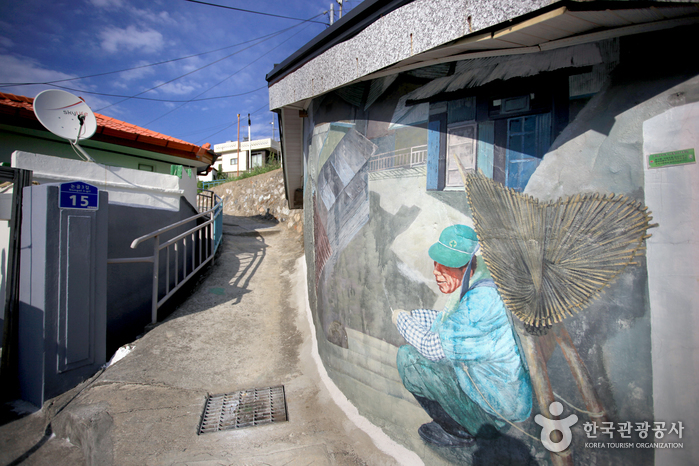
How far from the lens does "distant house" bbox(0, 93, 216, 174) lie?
7.16 m

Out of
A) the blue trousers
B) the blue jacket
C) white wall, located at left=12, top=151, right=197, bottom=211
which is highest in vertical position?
white wall, located at left=12, top=151, right=197, bottom=211

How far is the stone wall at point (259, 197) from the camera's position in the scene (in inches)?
539

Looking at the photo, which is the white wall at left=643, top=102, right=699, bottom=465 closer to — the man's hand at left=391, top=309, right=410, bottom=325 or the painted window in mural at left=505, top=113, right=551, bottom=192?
the painted window in mural at left=505, top=113, right=551, bottom=192

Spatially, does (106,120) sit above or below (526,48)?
above

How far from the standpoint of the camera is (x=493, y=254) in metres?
2.06

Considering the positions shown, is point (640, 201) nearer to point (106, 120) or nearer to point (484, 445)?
point (484, 445)

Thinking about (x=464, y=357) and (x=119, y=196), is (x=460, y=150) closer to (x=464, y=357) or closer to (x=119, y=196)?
(x=464, y=357)

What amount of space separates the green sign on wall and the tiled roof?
10.3 meters


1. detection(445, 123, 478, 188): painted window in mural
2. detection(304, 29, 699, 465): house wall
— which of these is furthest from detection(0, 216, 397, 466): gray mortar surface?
detection(445, 123, 478, 188): painted window in mural

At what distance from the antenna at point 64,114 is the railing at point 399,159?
5.62 m

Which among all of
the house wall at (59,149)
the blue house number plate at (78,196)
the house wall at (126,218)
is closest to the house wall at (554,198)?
the blue house number plate at (78,196)

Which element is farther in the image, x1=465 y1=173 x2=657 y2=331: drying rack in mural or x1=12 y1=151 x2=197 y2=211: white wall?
x1=12 y1=151 x2=197 y2=211: white wall

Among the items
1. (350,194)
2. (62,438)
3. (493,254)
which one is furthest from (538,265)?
(62,438)

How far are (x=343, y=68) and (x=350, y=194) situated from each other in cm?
105
